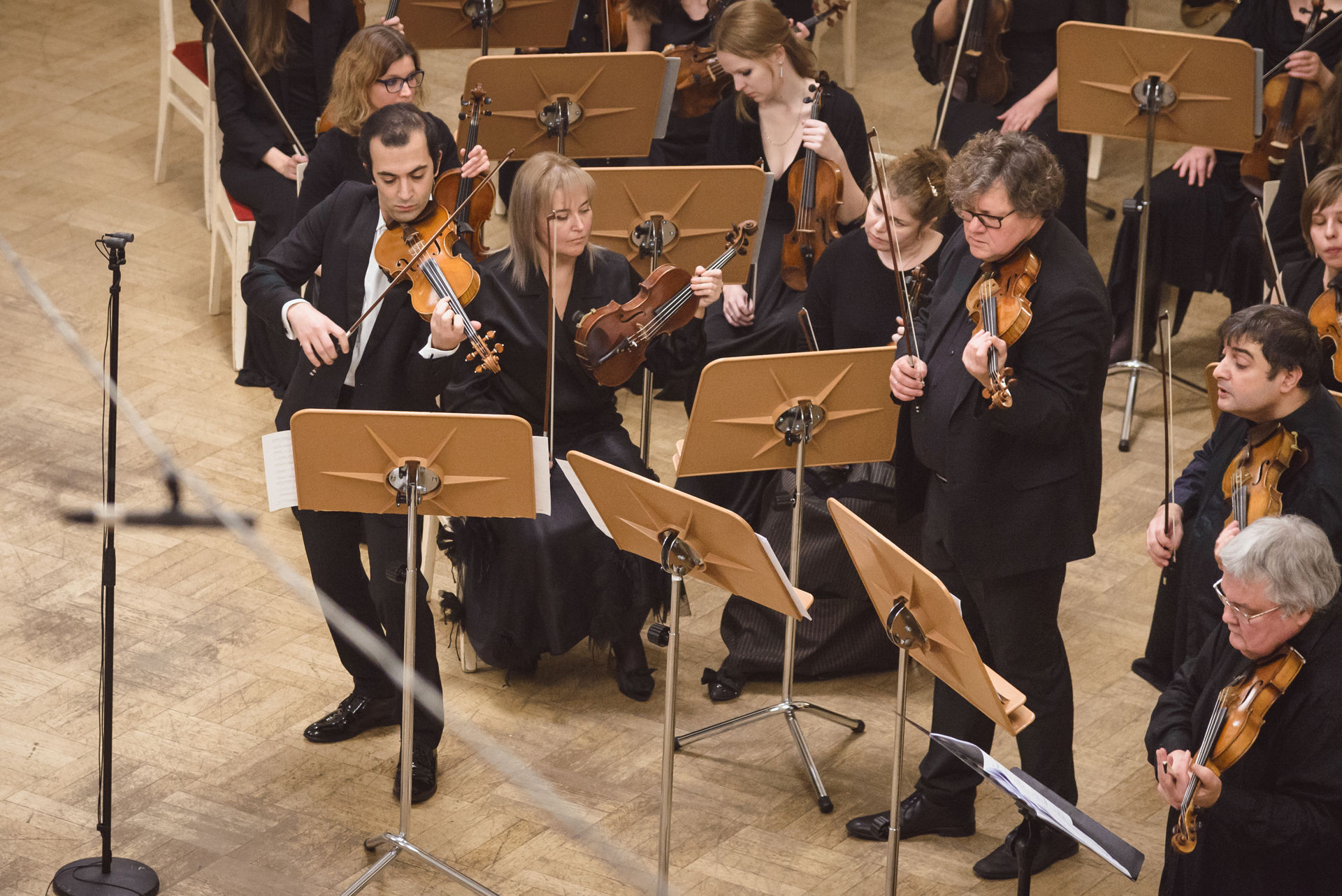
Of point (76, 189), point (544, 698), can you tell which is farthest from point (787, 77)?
point (76, 189)

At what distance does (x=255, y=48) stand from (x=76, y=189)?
4.37ft

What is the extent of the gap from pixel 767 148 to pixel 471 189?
836 mm

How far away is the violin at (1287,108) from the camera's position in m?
4.22

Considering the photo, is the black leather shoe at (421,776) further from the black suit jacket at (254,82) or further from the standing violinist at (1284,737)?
the black suit jacket at (254,82)

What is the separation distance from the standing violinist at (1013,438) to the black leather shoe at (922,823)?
4.9 inches

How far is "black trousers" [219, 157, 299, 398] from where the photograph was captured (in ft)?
14.8

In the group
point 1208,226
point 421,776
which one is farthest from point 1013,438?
point 1208,226

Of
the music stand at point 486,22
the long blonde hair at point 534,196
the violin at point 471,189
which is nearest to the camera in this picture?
the long blonde hair at point 534,196

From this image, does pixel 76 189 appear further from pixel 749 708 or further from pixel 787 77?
pixel 749 708

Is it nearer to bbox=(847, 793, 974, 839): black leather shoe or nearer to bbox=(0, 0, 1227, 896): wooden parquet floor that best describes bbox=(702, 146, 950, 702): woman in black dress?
bbox=(0, 0, 1227, 896): wooden parquet floor

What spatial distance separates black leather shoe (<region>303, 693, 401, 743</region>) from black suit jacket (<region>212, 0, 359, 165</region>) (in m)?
1.84

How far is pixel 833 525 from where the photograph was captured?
366 centimetres

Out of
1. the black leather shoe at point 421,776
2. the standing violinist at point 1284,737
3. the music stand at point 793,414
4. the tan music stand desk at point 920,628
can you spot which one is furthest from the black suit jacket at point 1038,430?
the black leather shoe at point 421,776

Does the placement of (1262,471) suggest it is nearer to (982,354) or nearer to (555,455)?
(982,354)
